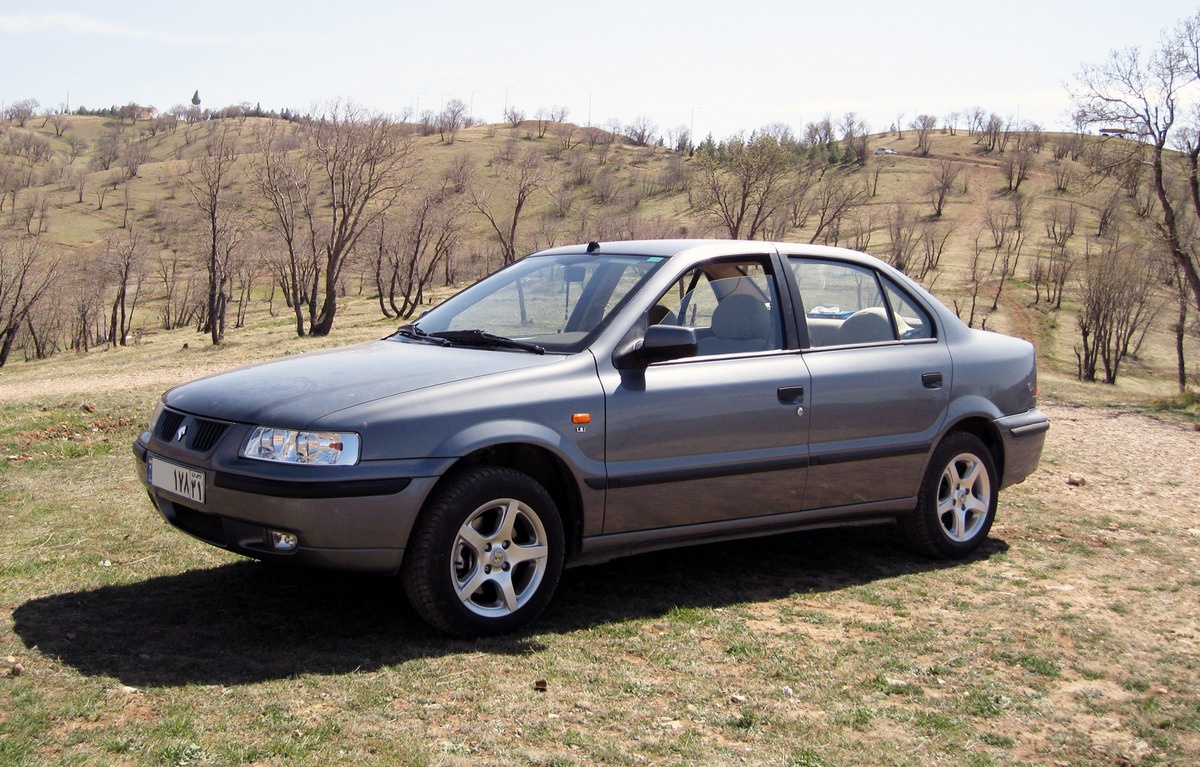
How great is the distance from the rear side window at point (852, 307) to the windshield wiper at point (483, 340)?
157 cm

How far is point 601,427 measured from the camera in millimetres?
4477

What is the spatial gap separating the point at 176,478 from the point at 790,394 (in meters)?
2.87

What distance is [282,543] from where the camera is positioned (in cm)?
394

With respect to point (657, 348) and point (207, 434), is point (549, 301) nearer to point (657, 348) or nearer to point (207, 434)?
point (657, 348)

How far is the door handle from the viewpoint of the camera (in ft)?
16.6

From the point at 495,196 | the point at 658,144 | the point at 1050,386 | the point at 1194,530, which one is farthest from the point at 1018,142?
the point at 1194,530

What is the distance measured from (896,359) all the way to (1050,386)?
20025 mm

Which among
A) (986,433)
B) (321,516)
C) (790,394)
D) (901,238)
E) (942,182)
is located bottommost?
(321,516)

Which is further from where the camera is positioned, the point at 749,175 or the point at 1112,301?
the point at 1112,301

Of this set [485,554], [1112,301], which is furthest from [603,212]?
[485,554]

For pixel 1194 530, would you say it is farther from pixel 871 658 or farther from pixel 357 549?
pixel 357 549

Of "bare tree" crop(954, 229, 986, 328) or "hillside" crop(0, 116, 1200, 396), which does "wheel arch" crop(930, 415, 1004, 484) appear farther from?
"bare tree" crop(954, 229, 986, 328)

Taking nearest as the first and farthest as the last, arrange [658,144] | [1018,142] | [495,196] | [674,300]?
1. [674,300]
2. [495,196]
3. [1018,142]
4. [658,144]

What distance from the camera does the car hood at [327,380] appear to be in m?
4.05
